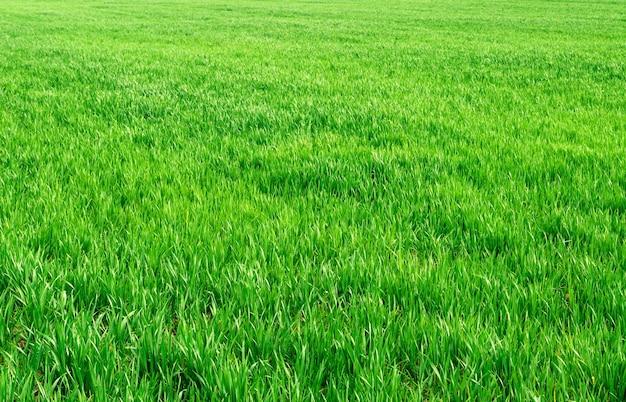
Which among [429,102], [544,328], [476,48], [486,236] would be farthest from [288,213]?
[476,48]

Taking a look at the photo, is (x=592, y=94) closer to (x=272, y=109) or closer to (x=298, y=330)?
(x=272, y=109)

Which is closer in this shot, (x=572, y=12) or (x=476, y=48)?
(x=476, y=48)

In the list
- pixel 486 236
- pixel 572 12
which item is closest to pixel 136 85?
pixel 486 236

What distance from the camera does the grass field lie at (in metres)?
1.67

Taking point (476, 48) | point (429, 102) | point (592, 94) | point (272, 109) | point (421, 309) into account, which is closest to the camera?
point (421, 309)

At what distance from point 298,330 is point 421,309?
1.59 feet

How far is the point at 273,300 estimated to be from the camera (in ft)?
6.87

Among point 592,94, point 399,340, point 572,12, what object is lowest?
point 399,340

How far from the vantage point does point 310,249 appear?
2576 mm

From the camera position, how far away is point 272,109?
6.20 metres

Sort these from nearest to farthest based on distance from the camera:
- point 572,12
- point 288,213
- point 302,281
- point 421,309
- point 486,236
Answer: point 421,309, point 302,281, point 486,236, point 288,213, point 572,12

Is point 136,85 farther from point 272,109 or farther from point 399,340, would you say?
point 399,340

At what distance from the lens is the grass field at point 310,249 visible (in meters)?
1.67

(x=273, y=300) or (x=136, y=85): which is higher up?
(x=136, y=85)
